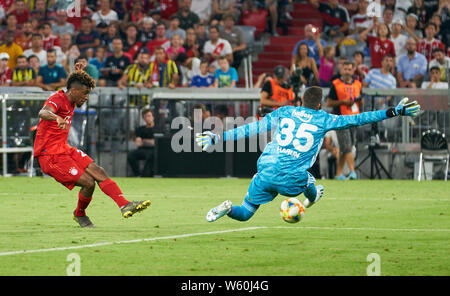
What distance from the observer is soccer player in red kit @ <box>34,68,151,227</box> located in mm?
12141

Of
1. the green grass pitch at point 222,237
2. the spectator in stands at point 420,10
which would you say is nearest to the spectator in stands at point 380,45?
the spectator in stands at point 420,10

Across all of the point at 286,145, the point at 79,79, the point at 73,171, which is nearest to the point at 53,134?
the point at 73,171

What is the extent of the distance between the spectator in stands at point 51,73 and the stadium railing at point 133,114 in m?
0.68

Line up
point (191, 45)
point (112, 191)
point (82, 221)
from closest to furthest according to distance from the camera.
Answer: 1. point (112, 191)
2. point (82, 221)
3. point (191, 45)

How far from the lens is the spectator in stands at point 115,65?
24719 mm

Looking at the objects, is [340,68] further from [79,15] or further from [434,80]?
[79,15]

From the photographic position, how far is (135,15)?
28141 mm

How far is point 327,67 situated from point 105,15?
24.2ft

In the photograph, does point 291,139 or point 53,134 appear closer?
point 291,139

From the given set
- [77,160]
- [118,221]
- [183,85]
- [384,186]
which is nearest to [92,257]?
[77,160]

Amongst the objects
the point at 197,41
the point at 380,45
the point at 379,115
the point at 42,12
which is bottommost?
the point at 379,115

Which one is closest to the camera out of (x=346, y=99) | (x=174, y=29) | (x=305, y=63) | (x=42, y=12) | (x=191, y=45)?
(x=346, y=99)

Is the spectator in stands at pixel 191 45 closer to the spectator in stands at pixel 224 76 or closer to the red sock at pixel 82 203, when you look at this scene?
the spectator in stands at pixel 224 76
